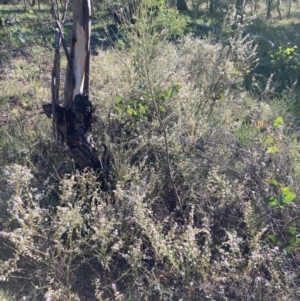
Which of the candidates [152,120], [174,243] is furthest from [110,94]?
[174,243]

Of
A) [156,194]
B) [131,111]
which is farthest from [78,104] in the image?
[156,194]

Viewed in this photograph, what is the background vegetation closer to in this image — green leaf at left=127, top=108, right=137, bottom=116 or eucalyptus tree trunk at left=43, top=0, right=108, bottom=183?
green leaf at left=127, top=108, right=137, bottom=116

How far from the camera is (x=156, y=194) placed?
3.47m

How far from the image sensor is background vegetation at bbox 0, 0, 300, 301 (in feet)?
9.14

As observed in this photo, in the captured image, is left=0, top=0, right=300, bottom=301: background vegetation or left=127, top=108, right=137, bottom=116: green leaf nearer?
left=0, top=0, right=300, bottom=301: background vegetation

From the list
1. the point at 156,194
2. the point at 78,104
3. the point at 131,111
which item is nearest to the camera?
the point at 156,194

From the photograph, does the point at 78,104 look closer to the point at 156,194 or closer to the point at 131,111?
the point at 131,111

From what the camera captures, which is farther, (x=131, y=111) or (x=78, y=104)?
(x=131, y=111)

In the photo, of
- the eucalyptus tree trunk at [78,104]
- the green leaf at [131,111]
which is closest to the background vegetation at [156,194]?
the green leaf at [131,111]

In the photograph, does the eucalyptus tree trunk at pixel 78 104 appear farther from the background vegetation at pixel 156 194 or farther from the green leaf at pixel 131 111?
the green leaf at pixel 131 111

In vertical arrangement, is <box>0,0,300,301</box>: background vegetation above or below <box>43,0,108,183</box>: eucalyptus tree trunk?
below

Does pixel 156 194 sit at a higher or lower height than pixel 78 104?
lower

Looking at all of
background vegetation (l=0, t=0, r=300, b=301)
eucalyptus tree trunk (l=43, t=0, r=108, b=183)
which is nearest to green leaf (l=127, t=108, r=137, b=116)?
background vegetation (l=0, t=0, r=300, b=301)

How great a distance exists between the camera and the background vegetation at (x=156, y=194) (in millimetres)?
2785
